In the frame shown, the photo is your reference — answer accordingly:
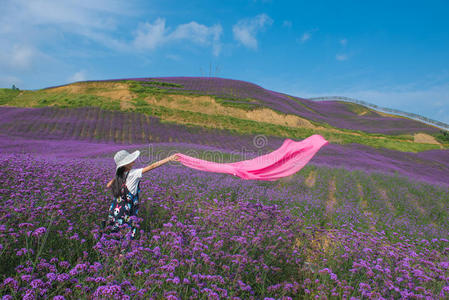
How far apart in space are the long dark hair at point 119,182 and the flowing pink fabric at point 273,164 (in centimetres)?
78

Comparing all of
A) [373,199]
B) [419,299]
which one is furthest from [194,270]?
[373,199]

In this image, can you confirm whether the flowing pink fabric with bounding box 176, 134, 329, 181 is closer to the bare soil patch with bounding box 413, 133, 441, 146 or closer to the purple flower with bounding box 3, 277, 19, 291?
the purple flower with bounding box 3, 277, 19, 291

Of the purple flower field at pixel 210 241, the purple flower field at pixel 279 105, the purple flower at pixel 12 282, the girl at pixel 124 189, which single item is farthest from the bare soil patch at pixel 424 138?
the purple flower at pixel 12 282

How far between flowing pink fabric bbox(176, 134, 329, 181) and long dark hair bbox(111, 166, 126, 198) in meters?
0.78

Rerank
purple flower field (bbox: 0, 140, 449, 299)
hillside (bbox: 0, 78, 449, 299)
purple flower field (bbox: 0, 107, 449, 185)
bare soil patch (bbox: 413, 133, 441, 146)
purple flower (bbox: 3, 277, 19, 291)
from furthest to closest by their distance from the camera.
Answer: bare soil patch (bbox: 413, 133, 441, 146) < purple flower field (bbox: 0, 107, 449, 185) < hillside (bbox: 0, 78, 449, 299) < purple flower field (bbox: 0, 140, 449, 299) < purple flower (bbox: 3, 277, 19, 291)

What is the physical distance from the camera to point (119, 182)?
3.39 meters

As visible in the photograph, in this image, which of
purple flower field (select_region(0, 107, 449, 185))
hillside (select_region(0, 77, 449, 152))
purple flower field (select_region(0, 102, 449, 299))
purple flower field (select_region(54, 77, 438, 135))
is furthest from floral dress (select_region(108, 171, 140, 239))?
purple flower field (select_region(54, 77, 438, 135))

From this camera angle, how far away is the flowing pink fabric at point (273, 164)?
12.1 feet

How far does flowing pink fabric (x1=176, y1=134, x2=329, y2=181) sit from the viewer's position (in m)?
3.70

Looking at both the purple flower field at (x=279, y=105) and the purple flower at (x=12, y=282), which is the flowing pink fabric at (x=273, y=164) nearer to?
the purple flower at (x=12, y=282)

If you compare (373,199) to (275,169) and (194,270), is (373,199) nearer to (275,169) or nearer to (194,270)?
(275,169)

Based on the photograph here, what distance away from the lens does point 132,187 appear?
337cm

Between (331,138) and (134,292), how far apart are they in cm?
2967

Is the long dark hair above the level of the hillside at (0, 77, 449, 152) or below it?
below
